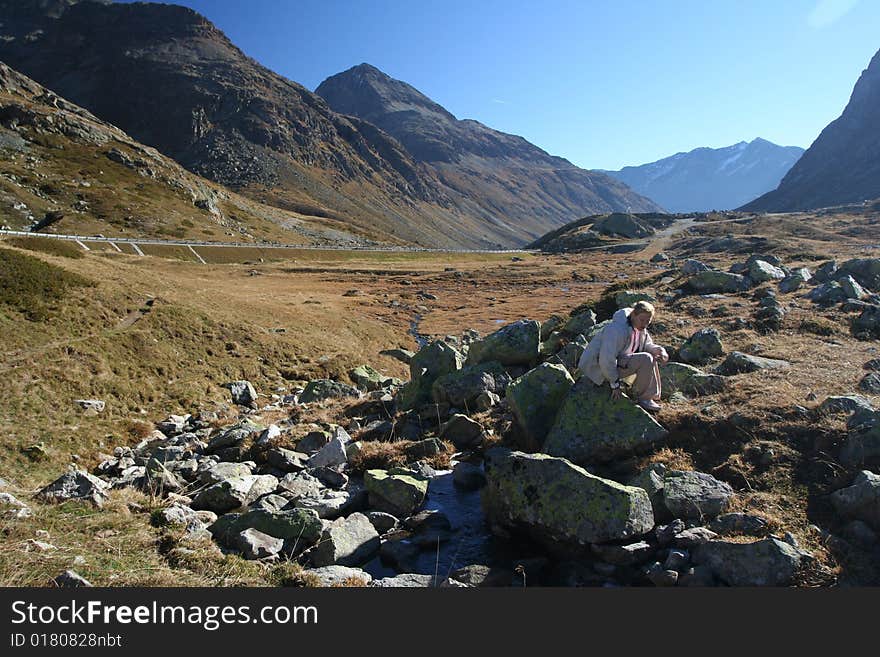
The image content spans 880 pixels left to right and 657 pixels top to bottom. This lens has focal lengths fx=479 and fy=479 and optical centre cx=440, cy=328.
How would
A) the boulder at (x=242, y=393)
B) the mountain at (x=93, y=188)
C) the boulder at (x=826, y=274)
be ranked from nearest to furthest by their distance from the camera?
the boulder at (x=242, y=393) < the boulder at (x=826, y=274) < the mountain at (x=93, y=188)

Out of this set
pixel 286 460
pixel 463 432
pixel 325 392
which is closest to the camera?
pixel 286 460

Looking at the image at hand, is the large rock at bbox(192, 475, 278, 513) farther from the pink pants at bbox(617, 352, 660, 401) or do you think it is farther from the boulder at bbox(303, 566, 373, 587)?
the pink pants at bbox(617, 352, 660, 401)

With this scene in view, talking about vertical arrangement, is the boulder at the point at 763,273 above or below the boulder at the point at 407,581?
above

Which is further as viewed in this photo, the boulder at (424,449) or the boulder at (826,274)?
the boulder at (826,274)

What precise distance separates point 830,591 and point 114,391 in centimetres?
2635

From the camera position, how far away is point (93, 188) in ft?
Answer: 468

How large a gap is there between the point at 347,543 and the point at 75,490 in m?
6.70

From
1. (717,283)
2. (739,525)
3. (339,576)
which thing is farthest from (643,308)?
(717,283)

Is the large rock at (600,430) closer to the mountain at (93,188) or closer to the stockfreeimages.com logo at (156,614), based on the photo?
the stockfreeimages.com logo at (156,614)

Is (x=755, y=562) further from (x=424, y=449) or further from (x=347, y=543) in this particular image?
(x=424, y=449)

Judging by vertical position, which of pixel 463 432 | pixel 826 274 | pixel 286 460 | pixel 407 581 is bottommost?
pixel 407 581

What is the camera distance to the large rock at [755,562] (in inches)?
312

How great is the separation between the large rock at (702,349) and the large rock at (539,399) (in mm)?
7851

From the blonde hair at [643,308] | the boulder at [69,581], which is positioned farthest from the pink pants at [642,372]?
the boulder at [69,581]
